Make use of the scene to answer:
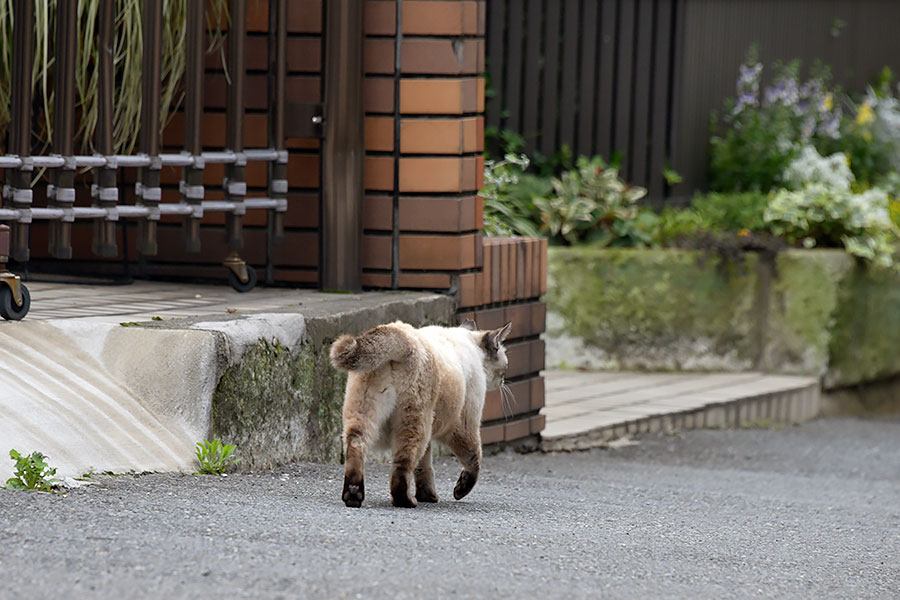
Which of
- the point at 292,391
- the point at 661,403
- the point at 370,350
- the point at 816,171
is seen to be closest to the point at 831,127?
the point at 816,171

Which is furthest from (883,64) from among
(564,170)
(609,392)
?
(609,392)

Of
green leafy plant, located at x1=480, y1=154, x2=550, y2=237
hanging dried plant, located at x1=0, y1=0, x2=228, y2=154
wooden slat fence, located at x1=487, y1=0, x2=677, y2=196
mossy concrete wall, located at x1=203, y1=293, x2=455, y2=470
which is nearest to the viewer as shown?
mossy concrete wall, located at x1=203, y1=293, x2=455, y2=470

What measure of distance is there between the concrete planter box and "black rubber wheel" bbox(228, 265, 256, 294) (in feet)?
11.1

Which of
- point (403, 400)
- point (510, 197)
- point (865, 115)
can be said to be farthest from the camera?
point (865, 115)

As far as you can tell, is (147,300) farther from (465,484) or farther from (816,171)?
(816,171)

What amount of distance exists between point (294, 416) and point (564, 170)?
523cm

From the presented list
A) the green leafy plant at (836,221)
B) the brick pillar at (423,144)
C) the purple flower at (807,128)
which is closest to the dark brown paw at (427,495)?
the brick pillar at (423,144)

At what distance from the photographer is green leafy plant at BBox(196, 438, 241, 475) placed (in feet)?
13.3

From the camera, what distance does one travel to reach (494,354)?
430 centimetres

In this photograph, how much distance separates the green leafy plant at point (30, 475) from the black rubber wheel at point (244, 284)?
1.85 meters

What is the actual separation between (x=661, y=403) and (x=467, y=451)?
11.2 ft

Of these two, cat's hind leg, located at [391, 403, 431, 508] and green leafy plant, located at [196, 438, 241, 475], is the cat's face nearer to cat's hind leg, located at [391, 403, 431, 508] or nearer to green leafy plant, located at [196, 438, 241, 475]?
cat's hind leg, located at [391, 403, 431, 508]

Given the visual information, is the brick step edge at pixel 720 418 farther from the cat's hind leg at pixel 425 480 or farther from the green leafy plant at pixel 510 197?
the cat's hind leg at pixel 425 480

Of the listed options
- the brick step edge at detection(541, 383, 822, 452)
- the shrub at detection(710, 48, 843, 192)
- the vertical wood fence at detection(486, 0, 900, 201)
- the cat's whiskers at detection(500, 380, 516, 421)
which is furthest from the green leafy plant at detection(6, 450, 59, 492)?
the shrub at detection(710, 48, 843, 192)
